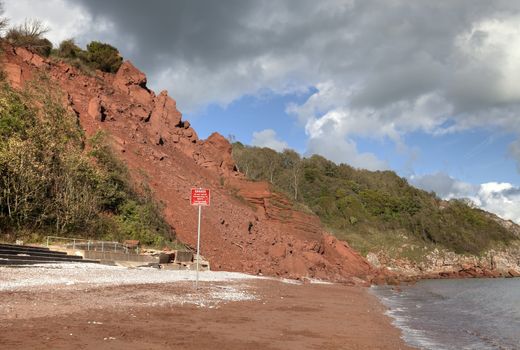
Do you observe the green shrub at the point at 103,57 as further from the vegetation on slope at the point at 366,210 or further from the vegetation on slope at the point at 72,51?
the vegetation on slope at the point at 366,210

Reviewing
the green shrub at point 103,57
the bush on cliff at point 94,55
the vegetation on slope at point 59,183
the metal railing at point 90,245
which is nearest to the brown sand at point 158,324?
the metal railing at point 90,245

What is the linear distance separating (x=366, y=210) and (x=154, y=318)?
92.2 m

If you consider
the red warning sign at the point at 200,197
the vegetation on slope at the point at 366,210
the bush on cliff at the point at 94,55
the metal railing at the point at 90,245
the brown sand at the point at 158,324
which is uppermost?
the bush on cliff at the point at 94,55

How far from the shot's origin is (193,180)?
4050 centimetres

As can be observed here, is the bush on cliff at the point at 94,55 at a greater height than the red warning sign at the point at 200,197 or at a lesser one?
greater

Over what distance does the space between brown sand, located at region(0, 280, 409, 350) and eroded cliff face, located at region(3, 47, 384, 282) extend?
58.3 feet

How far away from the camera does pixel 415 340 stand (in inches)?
484

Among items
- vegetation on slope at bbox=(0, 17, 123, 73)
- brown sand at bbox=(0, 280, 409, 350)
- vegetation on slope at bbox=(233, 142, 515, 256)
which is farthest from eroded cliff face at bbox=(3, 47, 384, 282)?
vegetation on slope at bbox=(233, 142, 515, 256)

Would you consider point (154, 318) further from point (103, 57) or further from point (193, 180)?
point (103, 57)

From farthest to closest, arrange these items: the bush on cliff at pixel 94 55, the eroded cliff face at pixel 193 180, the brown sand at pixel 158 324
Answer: the bush on cliff at pixel 94 55
the eroded cliff face at pixel 193 180
the brown sand at pixel 158 324

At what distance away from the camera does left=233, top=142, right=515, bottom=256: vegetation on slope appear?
295 feet

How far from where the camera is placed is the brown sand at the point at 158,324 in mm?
7795

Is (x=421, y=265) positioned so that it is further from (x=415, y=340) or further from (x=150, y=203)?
(x=415, y=340)

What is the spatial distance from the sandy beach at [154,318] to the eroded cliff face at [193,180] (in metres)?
16.0
